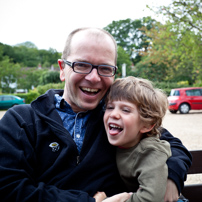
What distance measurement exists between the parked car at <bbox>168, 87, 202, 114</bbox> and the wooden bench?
14586 mm

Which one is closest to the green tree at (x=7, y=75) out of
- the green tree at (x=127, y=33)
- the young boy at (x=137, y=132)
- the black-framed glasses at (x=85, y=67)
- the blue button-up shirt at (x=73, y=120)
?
the green tree at (x=127, y=33)

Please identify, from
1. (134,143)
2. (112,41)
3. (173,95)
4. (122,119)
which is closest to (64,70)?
(112,41)

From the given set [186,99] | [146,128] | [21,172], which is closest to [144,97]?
[146,128]

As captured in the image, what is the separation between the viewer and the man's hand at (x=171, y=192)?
1.83 metres

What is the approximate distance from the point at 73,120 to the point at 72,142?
29 cm

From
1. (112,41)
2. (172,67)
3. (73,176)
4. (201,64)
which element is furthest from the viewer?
(172,67)

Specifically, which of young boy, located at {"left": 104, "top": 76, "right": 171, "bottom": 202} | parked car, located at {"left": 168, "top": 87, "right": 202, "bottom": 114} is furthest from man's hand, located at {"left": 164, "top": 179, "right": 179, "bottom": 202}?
parked car, located at {"left": 168, "top": 87, "right": 202, "bottom": 114}

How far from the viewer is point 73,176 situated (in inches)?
72.8

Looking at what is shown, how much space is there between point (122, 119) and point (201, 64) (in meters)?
18.9

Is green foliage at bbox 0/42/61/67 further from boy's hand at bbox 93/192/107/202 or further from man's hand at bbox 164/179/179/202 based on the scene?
man's hand at bbox 164/179/179/202

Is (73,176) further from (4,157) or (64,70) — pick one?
(64,70)

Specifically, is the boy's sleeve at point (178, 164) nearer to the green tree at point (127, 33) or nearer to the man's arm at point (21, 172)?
the man's arm at point (21, 172)

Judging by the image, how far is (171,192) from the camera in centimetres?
183

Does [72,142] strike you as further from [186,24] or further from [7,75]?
[7,75]
